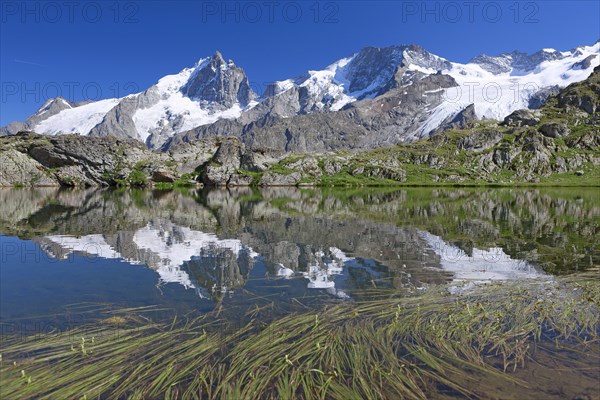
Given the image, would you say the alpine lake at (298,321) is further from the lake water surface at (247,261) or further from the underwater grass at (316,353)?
the lake water surface at (247,261)

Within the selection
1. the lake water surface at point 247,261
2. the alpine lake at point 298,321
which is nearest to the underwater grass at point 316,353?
the alpine lake at point 298,321

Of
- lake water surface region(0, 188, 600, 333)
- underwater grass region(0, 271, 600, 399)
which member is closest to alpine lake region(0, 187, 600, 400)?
underwater grass region(0, 271, 600, 399)

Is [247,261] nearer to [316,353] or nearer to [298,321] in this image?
[298,321]

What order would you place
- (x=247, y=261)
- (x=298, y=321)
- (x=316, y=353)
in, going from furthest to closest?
(x=247, y=261)
(x=298, y=321)
(x=316, y=353)

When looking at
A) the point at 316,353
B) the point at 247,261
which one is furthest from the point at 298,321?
the point at 247,261

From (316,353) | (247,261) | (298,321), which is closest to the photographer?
(316,353)

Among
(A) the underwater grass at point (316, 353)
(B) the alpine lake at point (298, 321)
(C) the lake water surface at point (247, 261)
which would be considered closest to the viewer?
(A) the underwater grass at point (316, 353)

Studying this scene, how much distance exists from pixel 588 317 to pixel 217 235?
32693 millimetres

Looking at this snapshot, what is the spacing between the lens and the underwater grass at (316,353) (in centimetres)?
1052

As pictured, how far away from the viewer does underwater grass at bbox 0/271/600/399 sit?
10.5 m

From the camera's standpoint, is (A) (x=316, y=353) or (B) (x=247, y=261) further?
(B) (x=247, y=261)

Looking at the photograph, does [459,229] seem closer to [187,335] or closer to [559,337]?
[559,337]

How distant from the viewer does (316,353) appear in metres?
12.5

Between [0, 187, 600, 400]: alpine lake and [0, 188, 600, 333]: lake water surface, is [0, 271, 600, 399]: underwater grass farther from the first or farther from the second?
[0, 188, 600, 333]: lake water surface
